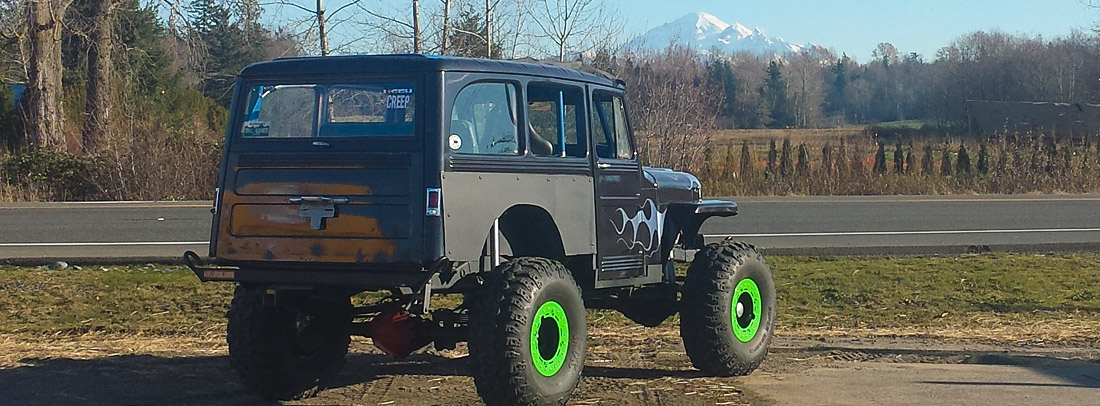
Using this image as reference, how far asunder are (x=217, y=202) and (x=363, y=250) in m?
1.01

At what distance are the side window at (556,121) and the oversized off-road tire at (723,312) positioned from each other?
1346 mm

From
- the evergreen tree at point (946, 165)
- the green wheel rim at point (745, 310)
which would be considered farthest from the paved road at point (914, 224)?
the green wheel rim at point (745, 310)

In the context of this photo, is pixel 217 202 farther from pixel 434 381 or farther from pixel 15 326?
pixel 15 326

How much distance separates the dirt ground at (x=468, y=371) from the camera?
24.8 ft

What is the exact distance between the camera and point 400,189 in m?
6.34

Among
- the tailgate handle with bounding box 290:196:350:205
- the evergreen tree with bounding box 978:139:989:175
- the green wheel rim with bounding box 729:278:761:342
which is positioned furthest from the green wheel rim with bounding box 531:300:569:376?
the evergreen tree with bounding box 978:139:989:175

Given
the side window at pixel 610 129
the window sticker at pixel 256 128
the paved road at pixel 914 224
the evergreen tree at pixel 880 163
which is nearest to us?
the window sticker at pixel 256 128

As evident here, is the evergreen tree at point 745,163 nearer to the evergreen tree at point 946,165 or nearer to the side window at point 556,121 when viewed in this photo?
the evergreen tree at point 946,165

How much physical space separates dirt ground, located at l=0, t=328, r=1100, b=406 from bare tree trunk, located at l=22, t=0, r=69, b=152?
21.1 meters

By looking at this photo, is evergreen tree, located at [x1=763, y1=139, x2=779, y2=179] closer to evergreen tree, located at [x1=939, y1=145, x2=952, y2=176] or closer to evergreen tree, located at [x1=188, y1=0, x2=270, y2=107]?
evergreen tree, located at [x1=939, y1=145, x2=952, y2=176]

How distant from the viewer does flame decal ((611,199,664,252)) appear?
25.9 feet

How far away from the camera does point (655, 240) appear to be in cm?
838

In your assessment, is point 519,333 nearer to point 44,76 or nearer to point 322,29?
point 322,29

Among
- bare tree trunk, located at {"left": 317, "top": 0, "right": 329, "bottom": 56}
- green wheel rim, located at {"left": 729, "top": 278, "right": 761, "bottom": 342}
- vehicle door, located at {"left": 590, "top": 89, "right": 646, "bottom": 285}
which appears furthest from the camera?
bare tree trunk, located at {"left": 317, "top": 0, "right": 329, "bottom": 56}
